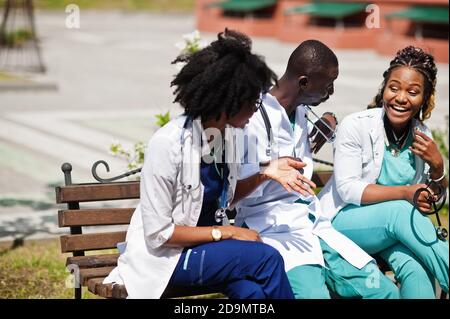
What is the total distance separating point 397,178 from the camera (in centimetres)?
381

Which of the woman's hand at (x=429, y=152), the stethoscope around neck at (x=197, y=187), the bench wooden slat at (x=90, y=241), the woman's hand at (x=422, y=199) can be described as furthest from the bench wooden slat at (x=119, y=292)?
the woman's hand at (x=429, y=152)

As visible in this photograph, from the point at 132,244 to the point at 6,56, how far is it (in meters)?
15.1

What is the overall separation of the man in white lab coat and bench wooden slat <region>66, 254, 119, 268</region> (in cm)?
60

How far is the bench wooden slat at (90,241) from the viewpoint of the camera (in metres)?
3.75

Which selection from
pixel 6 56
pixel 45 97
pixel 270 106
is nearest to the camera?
pixel 270 106

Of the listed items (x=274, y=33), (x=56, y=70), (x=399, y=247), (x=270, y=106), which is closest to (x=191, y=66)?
(x=270, y=106)

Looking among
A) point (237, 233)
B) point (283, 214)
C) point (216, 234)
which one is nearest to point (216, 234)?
point (216, 234)

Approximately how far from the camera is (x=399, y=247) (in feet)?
12.2

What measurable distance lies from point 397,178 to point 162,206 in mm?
1285

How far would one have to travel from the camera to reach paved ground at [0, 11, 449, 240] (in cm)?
694

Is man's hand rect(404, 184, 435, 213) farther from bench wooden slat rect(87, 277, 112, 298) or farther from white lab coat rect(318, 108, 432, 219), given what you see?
bench wooden slat rect(87, 277, 112, 298)

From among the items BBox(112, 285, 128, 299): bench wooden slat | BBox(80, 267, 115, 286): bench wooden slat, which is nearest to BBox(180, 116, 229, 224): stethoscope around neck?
BBox(112, 285, 128, 299): bench wooden slat

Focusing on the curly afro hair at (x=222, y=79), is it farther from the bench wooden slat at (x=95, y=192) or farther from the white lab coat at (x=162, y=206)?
the bench wooden slat at (x=95, y=192)
